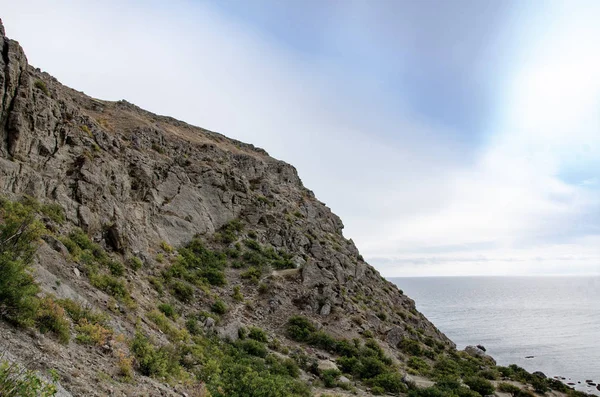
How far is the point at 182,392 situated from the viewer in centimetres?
938

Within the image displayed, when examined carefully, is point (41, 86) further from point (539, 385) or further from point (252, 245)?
point (539, 385)

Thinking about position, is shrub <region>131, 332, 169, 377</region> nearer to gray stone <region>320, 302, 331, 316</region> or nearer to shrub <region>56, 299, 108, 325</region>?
shrub <region>56, 299, 108, 325</region>

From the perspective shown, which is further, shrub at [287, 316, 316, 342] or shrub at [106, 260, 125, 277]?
shrub at [287, 316, 316, 342]

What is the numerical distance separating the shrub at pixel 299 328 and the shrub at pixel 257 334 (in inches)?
92.5

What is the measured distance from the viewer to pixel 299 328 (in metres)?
23.1

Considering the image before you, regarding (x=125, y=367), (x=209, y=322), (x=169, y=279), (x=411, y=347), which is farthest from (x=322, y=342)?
(x=125, y=367)

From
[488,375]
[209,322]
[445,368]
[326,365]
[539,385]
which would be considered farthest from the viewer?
[488,375]

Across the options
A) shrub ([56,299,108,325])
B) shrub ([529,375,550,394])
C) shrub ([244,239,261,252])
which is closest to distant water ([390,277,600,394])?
shrub ([529,375,550,394])

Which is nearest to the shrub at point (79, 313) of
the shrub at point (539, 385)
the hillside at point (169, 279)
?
the hillside at point (169, 279)

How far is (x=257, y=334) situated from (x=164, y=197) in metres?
15.4

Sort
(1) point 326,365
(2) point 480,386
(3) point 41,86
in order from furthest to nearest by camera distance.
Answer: (3) point 41,86 → (2) point 480,386 → (1) point 326,365

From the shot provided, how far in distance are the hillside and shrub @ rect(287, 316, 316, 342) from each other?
0.15 m

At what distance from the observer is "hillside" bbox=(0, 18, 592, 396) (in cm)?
974

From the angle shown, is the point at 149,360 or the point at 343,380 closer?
the point at 149,360
